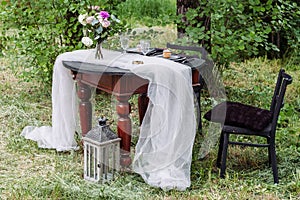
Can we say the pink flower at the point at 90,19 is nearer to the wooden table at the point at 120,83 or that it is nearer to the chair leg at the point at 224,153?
the wooden table at the point at 120,83

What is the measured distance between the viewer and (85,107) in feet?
13.4

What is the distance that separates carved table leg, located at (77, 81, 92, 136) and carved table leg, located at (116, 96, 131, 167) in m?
0.50

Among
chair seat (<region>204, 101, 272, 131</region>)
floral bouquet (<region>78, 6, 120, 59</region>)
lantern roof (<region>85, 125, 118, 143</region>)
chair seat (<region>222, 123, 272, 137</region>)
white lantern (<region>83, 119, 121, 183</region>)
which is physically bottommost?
white lantern (<region>83, 119, 121, 183</region>)

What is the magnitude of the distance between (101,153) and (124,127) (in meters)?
0.25

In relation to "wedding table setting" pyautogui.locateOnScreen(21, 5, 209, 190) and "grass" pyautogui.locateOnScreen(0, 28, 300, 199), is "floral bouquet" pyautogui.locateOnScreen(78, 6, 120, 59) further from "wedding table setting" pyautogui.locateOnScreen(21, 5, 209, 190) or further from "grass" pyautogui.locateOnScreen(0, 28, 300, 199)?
"grass" pyautogui.locateOnScreen(0, 28, 300, 199)

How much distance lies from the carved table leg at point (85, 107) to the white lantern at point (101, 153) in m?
0.49

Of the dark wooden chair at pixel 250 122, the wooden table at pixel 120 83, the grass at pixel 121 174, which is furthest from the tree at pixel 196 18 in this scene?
the dark wooden chair at pixel 250 122

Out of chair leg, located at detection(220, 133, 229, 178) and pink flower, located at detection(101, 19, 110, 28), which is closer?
chair leg, located at detection(220, 133, 229, 178)

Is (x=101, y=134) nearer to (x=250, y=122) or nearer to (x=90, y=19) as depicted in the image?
(x=90, y=19)

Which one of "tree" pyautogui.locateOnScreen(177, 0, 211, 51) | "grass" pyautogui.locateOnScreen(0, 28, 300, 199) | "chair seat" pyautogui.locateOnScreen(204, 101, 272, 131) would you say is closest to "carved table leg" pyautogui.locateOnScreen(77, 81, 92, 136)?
"grass" pyautogui.locateOnScreen(0, 28, 300, 199)

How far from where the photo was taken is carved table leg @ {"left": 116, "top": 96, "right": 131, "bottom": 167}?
3.58 metres

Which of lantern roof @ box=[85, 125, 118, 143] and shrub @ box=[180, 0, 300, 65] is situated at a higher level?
shrub @ box=[180, 0, 300, 65]

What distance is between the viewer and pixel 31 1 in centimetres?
533

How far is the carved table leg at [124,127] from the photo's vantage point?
3.58 meters
